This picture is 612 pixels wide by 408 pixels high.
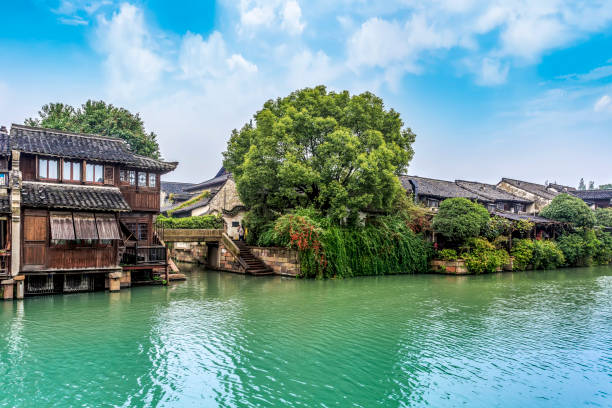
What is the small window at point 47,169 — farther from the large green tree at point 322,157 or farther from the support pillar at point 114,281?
the large green tree at point 322,157

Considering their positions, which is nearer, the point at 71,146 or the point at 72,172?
the point at 72,172

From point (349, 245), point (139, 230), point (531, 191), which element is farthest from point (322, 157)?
point (531, 191)

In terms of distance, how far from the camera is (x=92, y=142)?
19.6 metres

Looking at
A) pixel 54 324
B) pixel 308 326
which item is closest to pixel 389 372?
pixel 308 326

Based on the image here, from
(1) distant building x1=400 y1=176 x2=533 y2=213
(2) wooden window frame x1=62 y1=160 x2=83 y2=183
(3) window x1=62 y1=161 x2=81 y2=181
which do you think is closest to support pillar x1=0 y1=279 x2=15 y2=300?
(2) wooden window frame x1=62 y1=160 x2=83 y2=183

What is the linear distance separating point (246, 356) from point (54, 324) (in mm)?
6788

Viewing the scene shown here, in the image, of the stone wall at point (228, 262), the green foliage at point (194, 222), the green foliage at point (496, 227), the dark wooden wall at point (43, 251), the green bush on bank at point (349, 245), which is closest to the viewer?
the dark wooden wall at point (43, 251)

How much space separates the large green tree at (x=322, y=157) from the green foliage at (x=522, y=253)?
35.7 feet

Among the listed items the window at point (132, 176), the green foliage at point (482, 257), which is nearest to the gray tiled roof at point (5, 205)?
the window at point (132, 176)

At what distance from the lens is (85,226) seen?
56.3ft

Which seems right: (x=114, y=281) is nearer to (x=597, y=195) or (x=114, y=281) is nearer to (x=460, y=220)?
(x=460, y=220)

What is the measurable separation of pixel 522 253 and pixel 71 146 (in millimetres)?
29501

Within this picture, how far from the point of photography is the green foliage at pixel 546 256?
102ft

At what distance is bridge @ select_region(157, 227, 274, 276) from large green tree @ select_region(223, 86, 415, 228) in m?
2.61
